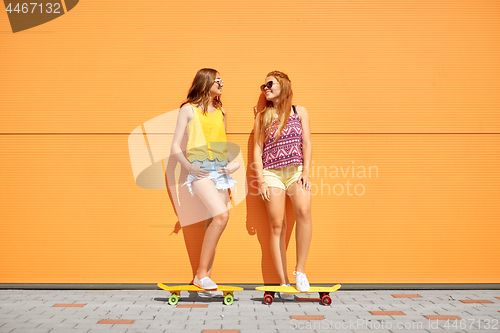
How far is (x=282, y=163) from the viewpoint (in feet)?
11.9

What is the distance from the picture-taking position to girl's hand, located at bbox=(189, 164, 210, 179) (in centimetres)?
355

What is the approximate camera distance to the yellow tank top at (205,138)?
361 centimetres

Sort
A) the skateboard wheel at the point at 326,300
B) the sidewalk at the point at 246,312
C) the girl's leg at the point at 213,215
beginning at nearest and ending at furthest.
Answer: the sidewalk at the point at 246,312, the skateboard wheel at the point at 326,300, the girl's leg at the point at 213,215

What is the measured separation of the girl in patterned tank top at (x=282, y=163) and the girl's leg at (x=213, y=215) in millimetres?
414

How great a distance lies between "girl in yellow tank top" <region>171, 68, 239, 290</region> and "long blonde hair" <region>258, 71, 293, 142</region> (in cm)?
39

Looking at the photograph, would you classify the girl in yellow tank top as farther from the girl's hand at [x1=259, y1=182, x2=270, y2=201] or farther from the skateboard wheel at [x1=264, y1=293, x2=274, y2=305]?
the skateboard wheel at [x1=264, y1=293, x2=274, y2=305]

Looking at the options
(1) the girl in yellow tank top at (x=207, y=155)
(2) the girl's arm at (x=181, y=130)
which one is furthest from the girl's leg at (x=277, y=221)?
(2) the girl's arm at (x=181, y=130)

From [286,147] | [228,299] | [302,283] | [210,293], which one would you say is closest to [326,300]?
[302,283]

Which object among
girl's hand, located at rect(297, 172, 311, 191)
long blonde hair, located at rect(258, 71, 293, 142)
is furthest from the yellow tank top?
girl's hand, located at rect(297, 172, 311, 191)

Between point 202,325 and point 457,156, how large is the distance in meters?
3.02

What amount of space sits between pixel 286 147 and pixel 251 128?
0.53 m

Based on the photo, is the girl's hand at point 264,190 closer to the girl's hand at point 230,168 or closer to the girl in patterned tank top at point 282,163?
the girl in patterned tank top at point 282,163

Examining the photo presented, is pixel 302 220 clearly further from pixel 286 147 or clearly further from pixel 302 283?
pixel 286 147

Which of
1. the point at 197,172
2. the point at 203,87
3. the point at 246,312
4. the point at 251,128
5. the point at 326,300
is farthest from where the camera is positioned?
the point at 251,128
